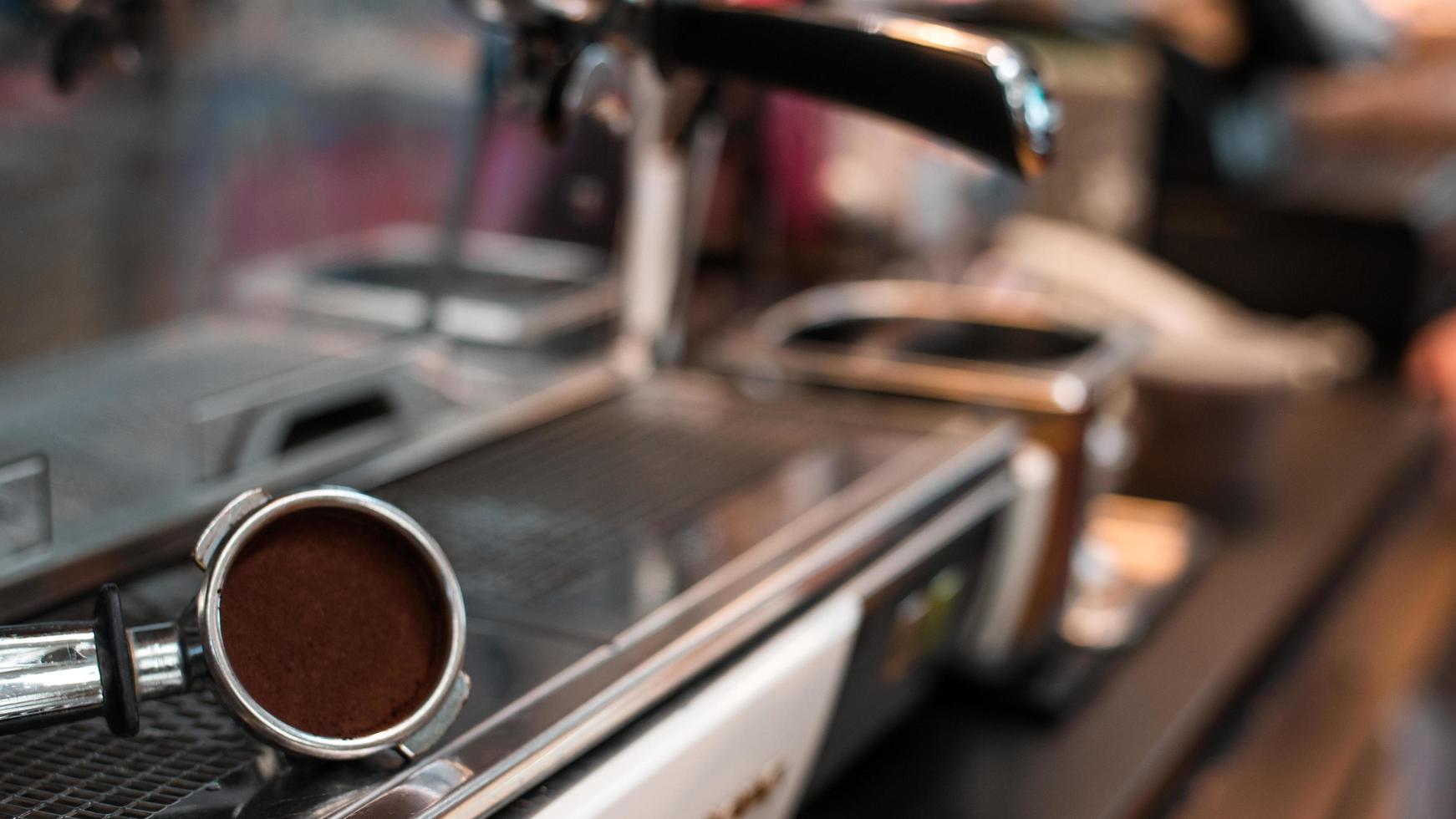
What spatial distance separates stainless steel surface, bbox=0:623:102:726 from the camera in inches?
14.3

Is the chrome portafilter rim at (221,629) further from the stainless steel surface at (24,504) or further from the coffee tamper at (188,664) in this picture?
the stainless steel surface at (24,504)

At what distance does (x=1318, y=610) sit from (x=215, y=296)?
32.5 inches

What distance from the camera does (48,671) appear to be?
367 millimetres

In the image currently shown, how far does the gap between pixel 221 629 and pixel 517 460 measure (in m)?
0.31

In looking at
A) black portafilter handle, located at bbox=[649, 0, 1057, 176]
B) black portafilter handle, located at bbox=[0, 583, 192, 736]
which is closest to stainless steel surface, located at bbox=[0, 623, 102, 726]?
black portafilter handle, located at bbox=[0, 583, 192, 736]

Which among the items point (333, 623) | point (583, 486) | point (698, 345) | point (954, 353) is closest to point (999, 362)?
point (954, 353)

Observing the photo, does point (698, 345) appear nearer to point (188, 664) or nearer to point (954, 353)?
point (954, 353)

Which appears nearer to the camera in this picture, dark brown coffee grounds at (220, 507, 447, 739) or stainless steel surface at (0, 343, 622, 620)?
dark brown coffee grounds at (220, 507, 447, 739)

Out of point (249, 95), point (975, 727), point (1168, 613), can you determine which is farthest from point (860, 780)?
point (249, 95)

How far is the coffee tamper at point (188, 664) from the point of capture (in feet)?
1.20

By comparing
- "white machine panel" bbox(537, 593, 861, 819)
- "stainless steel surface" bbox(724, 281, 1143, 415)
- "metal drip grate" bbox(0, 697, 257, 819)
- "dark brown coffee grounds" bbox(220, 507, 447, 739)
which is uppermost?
"dark brown coffee grounds" bbox(220, 507, 447, 739)

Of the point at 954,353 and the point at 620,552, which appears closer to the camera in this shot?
the point at 620,552

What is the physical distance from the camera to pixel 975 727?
775mm

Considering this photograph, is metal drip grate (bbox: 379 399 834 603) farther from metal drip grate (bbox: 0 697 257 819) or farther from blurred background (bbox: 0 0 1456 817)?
metal drip grate (bbox: 0 697 257 819)
